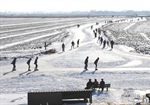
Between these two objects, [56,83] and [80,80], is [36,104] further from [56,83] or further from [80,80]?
[80,80]

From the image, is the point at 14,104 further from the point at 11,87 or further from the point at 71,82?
the point at 71,82

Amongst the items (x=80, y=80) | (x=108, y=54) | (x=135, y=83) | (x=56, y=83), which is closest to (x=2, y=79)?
(x=56, y=83)

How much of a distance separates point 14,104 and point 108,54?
62.5ft

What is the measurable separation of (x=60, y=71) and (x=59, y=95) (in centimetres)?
890

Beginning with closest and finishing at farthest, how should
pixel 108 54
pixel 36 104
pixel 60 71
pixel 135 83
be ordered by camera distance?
1. pixel 36 104
2. pixel 135 83
3. pixel 60 71
4. pixel 108 54

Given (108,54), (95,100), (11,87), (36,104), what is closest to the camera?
(36,104)

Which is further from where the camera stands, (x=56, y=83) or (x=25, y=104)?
(x=56, y=83)

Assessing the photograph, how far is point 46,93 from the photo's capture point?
46.5 ft

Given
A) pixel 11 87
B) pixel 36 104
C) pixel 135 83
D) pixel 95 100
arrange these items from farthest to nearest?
1. pixel 135 83
2. pixel 11 87
3. pixel 95 100
4. pixel 36 104

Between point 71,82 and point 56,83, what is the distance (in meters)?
1.06

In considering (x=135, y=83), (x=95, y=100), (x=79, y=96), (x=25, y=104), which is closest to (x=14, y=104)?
(x=25, y=104)

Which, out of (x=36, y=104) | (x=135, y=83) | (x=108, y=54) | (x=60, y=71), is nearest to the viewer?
(x=36, y=104)

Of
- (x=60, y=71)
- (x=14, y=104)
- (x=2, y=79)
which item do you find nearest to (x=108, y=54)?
(x=60, y=71)

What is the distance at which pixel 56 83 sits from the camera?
19.5m
